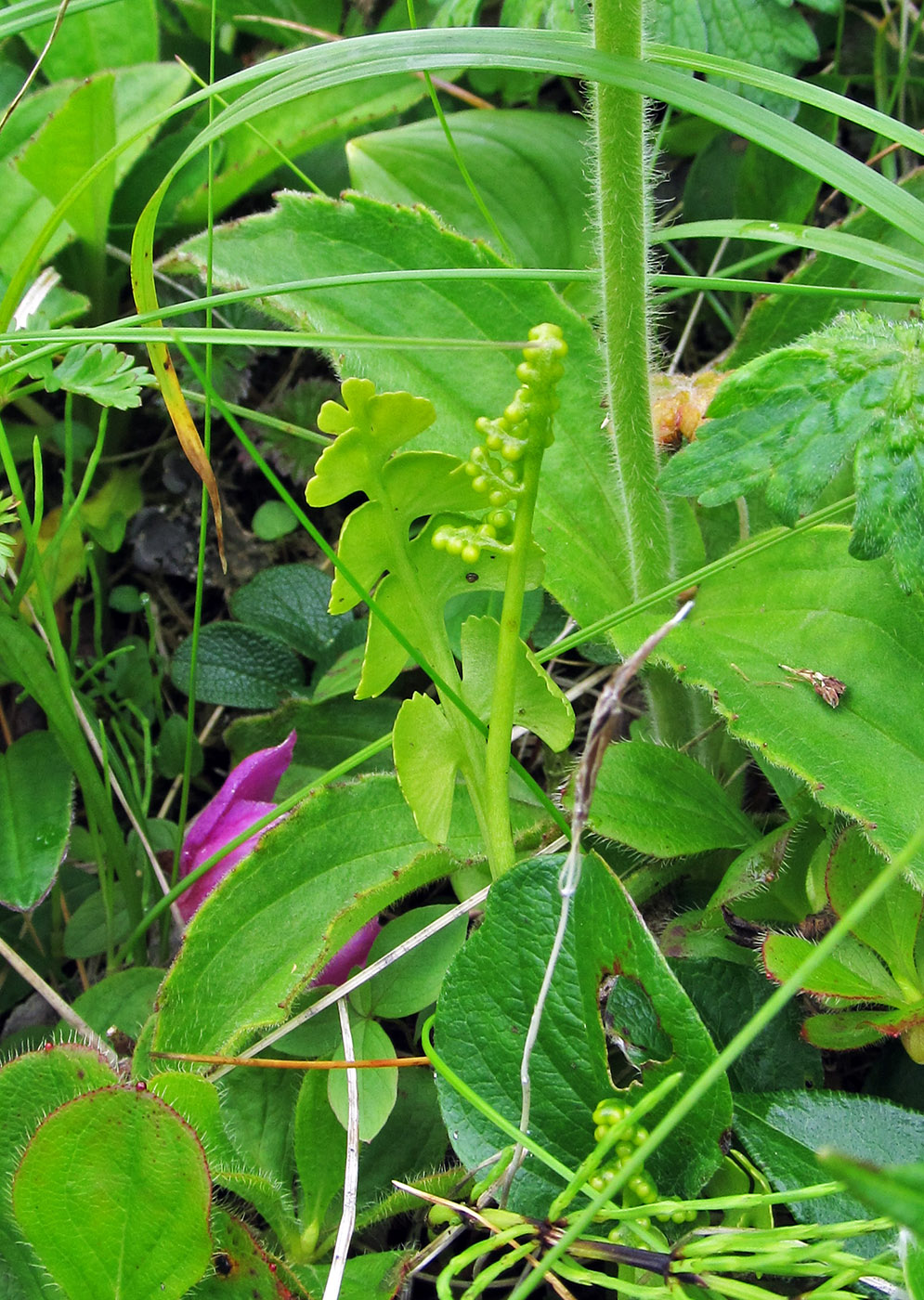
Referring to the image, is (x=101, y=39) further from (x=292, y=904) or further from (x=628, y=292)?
(x=292, y=904)

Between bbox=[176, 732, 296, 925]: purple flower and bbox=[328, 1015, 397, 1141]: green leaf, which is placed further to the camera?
bbox=[176, 732, 296, 925]: purple flower

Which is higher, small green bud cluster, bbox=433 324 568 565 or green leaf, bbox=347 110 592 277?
green leaf, bbox=347 110 592 277

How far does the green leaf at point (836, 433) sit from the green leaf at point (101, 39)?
1.27 m

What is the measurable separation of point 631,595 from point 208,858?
557 millimetres

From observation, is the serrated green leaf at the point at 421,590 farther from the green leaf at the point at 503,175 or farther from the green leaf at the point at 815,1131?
the green leaf at the point at 503,175

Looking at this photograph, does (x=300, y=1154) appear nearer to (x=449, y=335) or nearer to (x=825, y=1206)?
(x=825, y=1206)

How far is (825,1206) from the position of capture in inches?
31.5

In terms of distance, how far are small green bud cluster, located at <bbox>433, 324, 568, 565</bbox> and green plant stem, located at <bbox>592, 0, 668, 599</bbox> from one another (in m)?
0.25

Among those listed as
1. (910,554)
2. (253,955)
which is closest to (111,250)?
(253,955)

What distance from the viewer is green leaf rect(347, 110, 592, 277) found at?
154 centimetres

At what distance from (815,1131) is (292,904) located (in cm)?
52

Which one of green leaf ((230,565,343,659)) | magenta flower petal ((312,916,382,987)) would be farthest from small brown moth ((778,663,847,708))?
green leaf ((230,565,343,659))

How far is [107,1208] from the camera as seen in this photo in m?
0.84

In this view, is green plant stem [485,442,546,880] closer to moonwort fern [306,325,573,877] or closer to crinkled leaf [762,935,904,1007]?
moonwort fern [306,325,573,877]
